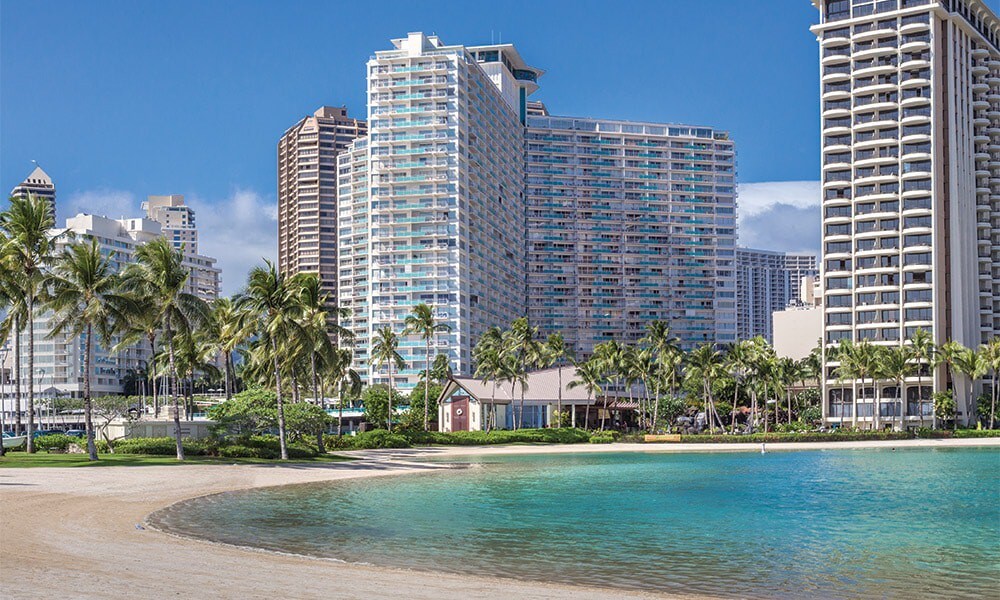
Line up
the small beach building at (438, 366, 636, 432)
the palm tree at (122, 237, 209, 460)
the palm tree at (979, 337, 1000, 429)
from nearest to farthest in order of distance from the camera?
the palm tree at (122, 237, 209, 460) → the small beach building at (438, 366, 636, 432) → the palm tree at (979, 337, 1000, 429)

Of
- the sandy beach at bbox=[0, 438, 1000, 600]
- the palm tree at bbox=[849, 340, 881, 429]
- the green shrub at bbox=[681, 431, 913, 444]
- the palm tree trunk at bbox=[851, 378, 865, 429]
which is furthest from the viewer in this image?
the palm tree trunk at bbox=[851, 378, 865, 429]

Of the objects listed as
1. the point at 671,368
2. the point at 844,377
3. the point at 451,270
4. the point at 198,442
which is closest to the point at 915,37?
the point at 844,377

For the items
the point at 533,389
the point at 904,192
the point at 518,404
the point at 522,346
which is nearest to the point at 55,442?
the point at 518,404

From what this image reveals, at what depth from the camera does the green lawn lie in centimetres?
5312

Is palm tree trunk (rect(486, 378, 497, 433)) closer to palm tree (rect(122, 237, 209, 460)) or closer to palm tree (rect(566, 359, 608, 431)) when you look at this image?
palm tree (rect(566, 359, 608, 431))

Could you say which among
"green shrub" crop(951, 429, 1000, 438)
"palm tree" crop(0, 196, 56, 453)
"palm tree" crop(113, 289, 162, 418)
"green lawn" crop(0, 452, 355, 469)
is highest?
"palm tree" crop(0, 196, 56, 453)

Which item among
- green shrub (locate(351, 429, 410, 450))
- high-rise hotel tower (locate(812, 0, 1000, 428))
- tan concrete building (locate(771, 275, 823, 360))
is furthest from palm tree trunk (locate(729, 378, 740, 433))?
green shrub (locate(351, 429, 410, 450))

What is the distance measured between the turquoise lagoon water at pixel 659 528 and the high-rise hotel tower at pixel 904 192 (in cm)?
8286

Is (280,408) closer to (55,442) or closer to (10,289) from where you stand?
(55,442)

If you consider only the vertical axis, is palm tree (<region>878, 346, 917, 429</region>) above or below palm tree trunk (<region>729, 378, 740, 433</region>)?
above

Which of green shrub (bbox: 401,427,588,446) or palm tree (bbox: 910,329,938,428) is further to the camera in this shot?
palm tree (bbox: 910,329,938,428)

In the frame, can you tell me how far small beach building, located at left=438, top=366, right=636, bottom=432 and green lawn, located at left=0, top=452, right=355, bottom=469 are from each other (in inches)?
2282

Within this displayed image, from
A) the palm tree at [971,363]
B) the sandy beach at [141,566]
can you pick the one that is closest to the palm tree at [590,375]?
the palm tree at [971,363]

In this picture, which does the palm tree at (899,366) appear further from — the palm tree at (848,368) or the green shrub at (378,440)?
the green shrub at (378,440)
